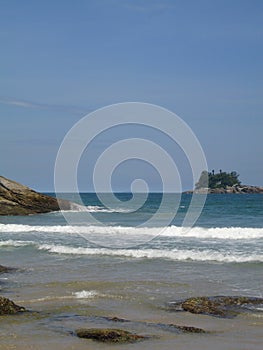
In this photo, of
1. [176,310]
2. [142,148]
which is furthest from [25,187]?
[176,310]

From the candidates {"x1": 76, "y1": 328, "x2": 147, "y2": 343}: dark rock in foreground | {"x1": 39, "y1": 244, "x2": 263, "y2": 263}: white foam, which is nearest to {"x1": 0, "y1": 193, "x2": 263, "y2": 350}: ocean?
{"x1": 39, "y1": 244, "x2": 263, "y2": 263}: white foam

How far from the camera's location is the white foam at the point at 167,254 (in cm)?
1934

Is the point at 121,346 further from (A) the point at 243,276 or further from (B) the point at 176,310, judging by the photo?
(A) the point at 243,276

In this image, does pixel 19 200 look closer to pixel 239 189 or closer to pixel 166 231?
pixel 166 231

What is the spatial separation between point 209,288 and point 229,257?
6301 millimetres

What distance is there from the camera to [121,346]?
26.6 ft

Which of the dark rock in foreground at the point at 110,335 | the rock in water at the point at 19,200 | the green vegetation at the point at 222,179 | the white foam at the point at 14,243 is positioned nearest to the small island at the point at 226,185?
the green vegetation at the point at 222,179

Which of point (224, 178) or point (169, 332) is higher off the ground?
point (224, 178)

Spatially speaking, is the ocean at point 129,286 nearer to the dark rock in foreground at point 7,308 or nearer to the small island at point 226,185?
the dark rock in foreground at point 7,308

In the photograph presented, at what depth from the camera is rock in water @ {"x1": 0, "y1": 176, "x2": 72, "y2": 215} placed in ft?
154

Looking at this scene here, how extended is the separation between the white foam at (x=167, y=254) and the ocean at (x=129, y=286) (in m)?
0.04

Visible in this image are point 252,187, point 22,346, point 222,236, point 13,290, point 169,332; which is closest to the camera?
point 22,346

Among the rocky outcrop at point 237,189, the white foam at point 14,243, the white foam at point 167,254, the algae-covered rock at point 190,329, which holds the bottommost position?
the algae-covered rock at point 190,329

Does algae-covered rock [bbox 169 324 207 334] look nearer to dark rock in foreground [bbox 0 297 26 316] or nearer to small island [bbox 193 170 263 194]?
dark rock in foreground [bbox 0 297 26 316]
